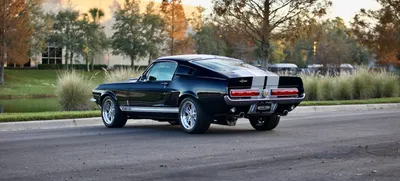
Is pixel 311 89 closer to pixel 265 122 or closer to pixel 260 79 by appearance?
pixel 265 122

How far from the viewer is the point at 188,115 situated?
13117 millimetres

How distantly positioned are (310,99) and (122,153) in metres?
18.0

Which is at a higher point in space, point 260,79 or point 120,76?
point 120,76

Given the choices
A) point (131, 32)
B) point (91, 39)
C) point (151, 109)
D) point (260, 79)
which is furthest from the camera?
point (131, 32)

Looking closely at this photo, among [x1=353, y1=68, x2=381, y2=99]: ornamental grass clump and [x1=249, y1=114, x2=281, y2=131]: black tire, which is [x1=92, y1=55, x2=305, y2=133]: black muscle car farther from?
[x1=353, y1=68, x2=381, y2=99]: ornamental grass clump

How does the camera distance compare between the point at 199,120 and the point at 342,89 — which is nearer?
the point at 199,120

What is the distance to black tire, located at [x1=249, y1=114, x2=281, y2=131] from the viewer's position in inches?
538

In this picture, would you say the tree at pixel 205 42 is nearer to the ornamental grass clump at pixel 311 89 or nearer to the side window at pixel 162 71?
the ornamental grass clump at pixel 311 89

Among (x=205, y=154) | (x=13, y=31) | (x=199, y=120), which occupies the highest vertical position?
(x=13, y=31)

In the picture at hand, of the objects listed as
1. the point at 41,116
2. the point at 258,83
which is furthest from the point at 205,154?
the point at 41,116

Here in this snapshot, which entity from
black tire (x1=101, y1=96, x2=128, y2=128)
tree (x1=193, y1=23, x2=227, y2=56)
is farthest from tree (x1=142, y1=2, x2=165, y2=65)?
black tire (x1=101, y1=96, x2=128, y2=128)

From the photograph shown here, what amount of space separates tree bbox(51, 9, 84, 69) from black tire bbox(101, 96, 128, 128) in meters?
54.8

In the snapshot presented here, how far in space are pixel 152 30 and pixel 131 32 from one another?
237 cm

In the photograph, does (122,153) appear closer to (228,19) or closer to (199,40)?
(228,19)
